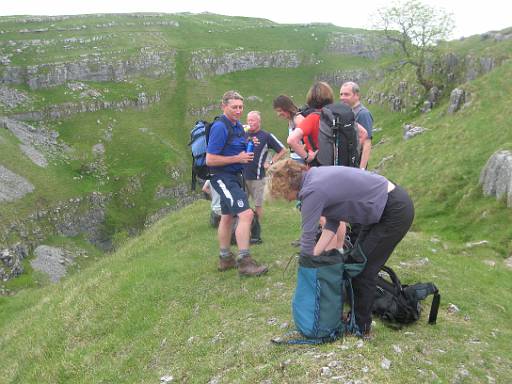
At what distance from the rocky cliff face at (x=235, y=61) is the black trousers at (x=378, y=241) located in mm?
125235

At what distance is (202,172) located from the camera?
470 inches

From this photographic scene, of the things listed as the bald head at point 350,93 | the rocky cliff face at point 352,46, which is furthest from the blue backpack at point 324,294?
the rocky cliff face at point 352,46

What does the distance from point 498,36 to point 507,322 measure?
135ft

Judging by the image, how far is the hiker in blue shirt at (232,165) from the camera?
11.2 metres

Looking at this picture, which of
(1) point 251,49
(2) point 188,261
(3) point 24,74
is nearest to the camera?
(2) point 188,261

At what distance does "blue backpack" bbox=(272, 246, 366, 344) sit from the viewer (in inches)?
283

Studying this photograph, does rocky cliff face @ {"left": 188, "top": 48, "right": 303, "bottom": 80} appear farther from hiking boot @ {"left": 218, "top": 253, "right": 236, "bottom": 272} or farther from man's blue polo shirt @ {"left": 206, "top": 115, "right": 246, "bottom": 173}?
man's blue polo shirt @ {"left": 206, "top": 115, "right": 246, "bottom": 173}

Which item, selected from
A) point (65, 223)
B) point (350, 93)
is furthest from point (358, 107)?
point (65, 223)

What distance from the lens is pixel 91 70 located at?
113062mm

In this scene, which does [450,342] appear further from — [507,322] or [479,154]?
[479,154]

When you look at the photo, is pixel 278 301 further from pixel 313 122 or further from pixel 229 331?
pixel 313 122

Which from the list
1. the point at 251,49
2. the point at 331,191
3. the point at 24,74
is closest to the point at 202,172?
the point at 331,191

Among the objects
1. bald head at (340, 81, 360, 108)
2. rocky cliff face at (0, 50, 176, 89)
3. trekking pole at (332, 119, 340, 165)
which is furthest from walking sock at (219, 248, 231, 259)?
rocky cliff face at (0, 50, 176, 89)

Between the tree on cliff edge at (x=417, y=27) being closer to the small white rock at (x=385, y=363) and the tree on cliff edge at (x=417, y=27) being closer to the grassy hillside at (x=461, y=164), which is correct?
the grassy hillside at (x=461, y=164)
